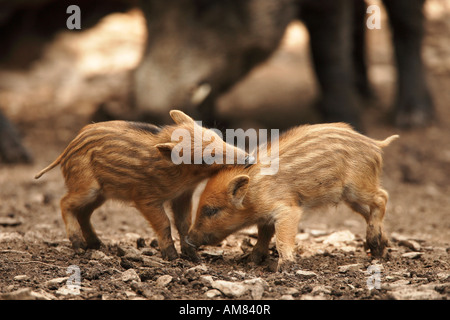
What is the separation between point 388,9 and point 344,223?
443 cm

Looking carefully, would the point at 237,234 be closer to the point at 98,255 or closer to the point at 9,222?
the point at 98,255

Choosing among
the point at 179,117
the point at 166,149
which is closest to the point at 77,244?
the point at 166,149

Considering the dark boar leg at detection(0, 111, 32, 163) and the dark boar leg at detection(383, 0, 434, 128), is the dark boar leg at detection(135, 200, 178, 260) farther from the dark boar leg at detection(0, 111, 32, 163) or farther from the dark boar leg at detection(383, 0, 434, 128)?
the dark boar leg at detection(383, 0, 434, 128)

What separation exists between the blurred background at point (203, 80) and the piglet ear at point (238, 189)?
2280 mm

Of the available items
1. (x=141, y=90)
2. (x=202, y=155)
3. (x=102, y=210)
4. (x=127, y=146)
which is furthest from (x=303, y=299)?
(x=141, y=90)

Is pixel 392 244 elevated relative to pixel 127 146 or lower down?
lower down

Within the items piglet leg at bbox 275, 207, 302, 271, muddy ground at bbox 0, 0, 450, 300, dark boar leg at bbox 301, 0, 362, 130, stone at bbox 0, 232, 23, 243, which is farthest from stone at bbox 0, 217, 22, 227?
dark boar leg at bbox 301, 0, 362, 130

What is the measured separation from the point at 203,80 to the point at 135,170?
13.2 ft

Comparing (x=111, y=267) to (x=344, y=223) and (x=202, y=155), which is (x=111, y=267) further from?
(x=344, y=223)

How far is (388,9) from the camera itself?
989 centimetres

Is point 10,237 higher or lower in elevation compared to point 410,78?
lower

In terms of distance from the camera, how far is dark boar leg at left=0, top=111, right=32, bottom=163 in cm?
841

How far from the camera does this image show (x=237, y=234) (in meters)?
5.54

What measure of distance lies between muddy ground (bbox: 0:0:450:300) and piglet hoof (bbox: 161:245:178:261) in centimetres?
6
